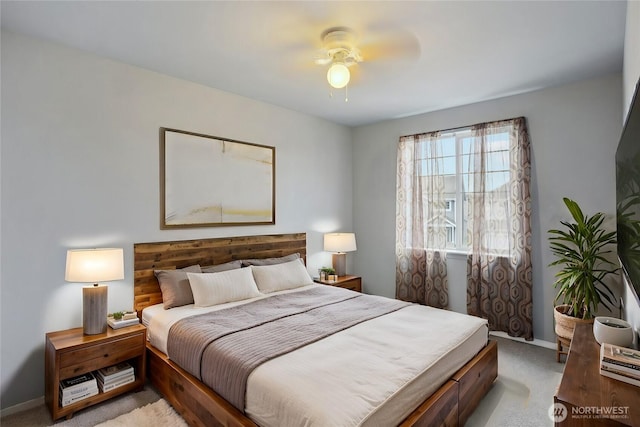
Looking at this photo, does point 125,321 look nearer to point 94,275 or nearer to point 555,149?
point 94,275

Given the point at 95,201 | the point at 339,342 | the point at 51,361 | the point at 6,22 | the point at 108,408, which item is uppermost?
the point at 6,22

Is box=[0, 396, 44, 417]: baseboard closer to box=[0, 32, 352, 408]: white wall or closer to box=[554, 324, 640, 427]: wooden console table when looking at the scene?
box=[0, 32, 352, 408]: white wall

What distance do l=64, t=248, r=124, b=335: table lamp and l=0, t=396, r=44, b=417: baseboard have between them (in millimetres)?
617

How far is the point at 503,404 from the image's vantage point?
2.39 metres

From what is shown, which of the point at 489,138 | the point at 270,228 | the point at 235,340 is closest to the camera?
the point at 235,340

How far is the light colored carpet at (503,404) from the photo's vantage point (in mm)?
2205

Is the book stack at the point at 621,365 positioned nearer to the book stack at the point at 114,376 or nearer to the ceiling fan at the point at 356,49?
the ceiling fan at the point at 356,49

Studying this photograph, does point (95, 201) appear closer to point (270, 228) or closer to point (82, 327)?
point (82, 327)

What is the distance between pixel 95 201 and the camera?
106 inches

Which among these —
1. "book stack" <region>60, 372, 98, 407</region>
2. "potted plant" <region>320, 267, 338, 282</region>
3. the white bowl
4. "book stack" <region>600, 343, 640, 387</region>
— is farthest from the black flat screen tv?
"book stack" <region>60, 372, 98, 407</region>

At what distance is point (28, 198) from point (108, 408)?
5.39ft

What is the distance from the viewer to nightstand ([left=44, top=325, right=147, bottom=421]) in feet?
7.20

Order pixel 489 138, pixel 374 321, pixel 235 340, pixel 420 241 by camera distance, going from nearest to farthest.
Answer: pixel 235 340
pixel 374 321
pixel 489 138
pixel 420 241

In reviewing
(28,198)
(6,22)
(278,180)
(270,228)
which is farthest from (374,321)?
(6,22)
